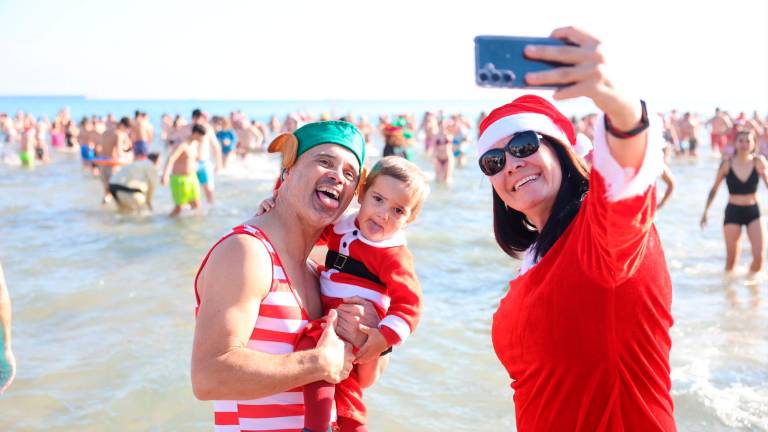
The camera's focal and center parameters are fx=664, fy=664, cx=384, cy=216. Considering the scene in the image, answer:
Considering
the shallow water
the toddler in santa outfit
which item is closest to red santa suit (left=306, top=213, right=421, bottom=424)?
the toddler in santa outfit

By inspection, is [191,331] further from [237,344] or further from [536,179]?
[536,179]

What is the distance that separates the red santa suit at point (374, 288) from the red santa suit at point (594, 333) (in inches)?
22.1

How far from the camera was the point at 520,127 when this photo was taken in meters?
2.09

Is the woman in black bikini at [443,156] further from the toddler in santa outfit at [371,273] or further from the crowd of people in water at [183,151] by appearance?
the toddler in santa outfit at [371,273]

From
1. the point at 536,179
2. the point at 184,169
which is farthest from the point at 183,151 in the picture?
the point at 536,179

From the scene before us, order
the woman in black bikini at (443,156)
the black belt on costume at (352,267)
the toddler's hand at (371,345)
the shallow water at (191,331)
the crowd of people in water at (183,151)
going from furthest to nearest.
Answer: the woman in black bikini at (443,156)
the crowd of people in water at (183,151)
the shallow water at (191,331)
the black belt on costume at (352,267)
the toddler's hand at (371,345)

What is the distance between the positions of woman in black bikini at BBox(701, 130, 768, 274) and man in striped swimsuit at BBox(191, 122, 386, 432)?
804 cm

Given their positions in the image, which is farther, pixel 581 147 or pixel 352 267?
pixel 352 267

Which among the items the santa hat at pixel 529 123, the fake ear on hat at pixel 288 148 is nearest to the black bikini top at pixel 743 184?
the santa hat at pixel 529 123

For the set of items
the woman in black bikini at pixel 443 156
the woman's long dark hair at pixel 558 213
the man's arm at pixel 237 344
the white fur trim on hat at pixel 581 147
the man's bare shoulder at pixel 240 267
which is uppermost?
the white fur trim on hat at pixel 581 147

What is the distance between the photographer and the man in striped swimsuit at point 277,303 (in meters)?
2.04

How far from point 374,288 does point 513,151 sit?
2.72 ft

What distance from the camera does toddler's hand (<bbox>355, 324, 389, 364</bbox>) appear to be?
2373mm

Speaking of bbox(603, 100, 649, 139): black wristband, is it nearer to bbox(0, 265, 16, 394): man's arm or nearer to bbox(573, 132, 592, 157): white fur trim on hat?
bbox(573, 132, 592, 157): white fur trim on hat
